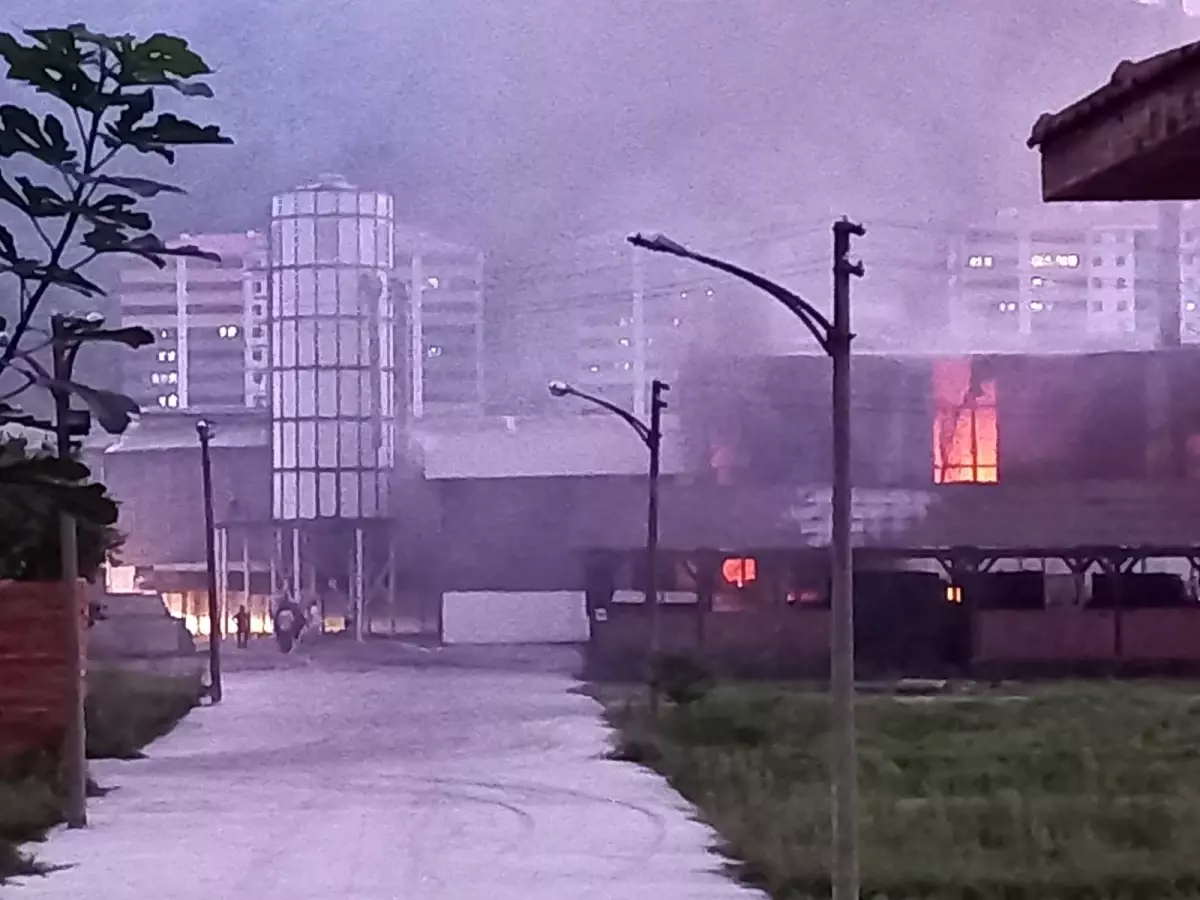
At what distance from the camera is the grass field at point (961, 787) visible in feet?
33.3

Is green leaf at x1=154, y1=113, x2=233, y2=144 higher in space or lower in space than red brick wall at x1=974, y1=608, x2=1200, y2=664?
→ higher

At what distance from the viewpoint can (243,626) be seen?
3678 cm

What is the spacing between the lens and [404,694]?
2828 cm

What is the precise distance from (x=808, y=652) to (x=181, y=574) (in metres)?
11.9

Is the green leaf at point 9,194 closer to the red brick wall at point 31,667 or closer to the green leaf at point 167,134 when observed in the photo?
the green leaf at point 167,134

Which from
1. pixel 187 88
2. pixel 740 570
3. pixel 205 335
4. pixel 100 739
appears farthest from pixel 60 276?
pixel 205 335

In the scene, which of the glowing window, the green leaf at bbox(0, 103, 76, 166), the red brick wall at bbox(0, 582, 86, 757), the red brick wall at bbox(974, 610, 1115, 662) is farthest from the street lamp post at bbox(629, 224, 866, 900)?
the glowing window

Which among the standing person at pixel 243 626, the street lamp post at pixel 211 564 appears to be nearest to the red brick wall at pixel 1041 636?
the street lamp post at pixel 211 564

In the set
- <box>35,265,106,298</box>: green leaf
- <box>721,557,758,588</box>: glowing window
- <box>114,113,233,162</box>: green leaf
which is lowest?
<box>721,557,758,588</box>: glowing window

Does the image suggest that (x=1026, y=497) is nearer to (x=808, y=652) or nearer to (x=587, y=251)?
(x=808, y=652)

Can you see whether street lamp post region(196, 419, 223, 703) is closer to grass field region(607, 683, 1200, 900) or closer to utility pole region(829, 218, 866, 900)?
grass field region(607, 683, 1200, 900)

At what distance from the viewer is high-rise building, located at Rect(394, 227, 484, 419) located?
40.1m

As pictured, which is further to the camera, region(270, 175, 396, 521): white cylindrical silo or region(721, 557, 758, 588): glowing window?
region(270, 175, 396, 521): white cylindrical silo

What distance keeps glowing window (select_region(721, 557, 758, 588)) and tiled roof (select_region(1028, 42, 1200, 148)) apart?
27740mm
